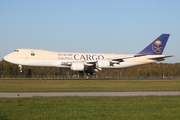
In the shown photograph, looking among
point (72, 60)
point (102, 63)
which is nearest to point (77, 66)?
point (72, 60)

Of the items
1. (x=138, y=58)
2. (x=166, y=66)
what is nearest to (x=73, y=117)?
(x=138, y=58)

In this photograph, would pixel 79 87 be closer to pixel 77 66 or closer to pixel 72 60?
pixel 77 66

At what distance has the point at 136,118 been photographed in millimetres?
10539

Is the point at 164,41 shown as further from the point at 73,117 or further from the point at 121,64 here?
the point at 73,117

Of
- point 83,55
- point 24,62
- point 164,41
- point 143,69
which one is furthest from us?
point 143,69

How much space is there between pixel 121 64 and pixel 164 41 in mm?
12338

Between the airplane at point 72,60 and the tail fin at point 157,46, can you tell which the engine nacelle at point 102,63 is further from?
the tail fin at point 157,46

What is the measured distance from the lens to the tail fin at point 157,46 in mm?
55156

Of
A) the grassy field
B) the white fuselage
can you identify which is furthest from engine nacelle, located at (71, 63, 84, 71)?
the grassy field

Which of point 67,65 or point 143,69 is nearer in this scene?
point 67,65

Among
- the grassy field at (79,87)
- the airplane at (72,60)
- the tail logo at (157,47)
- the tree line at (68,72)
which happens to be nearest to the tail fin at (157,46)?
the tail logo at (157,47)

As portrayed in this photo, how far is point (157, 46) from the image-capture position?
55.2m

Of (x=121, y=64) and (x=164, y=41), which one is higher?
Result: (x=164, y=41)

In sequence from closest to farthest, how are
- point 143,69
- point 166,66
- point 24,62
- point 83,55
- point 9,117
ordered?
point 9,117, point 24,62, point 83,55, point 143,69, point 166,66
